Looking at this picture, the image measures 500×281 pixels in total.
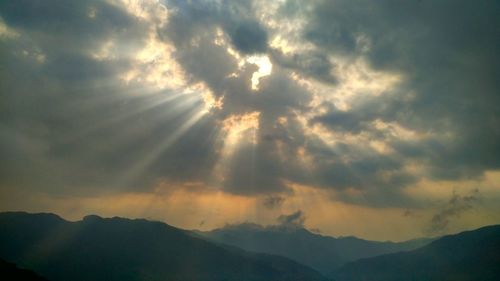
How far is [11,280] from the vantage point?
190125 mm

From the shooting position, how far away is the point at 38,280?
199750 mm

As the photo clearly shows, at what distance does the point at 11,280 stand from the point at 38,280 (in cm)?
1327
